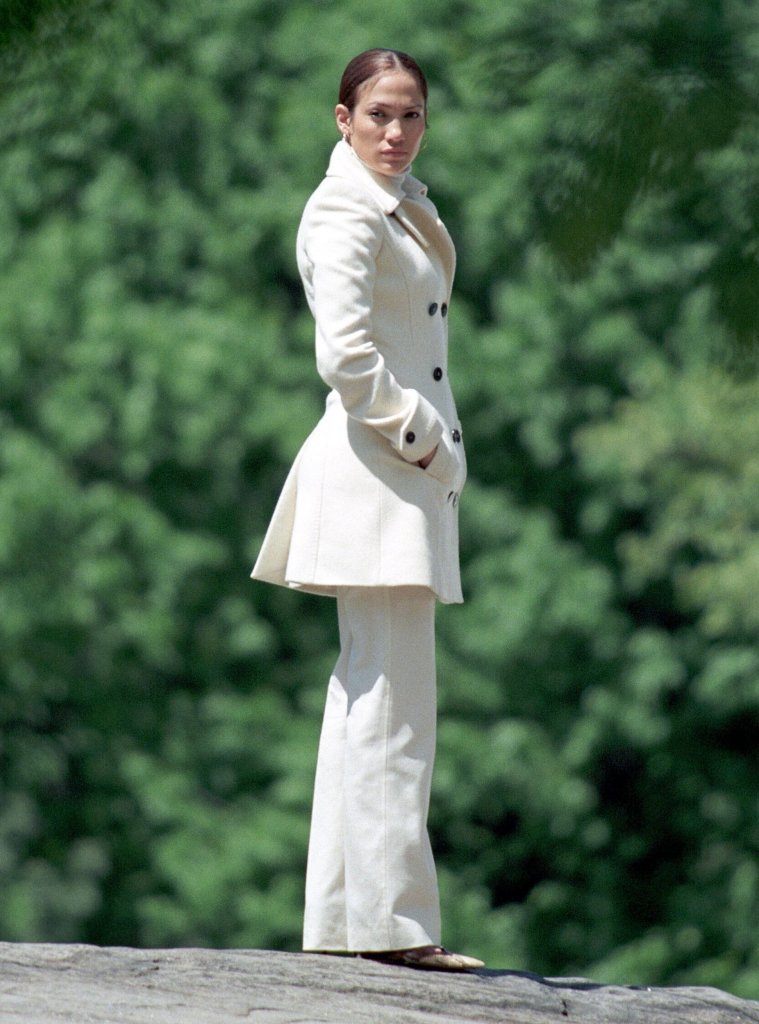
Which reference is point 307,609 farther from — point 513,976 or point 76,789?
point 513,976

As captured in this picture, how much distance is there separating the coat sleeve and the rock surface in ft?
3.47

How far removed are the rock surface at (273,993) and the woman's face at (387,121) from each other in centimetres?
164

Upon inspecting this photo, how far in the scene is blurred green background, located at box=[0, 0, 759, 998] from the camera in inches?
516

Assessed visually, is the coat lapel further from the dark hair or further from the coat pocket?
the coat pocket

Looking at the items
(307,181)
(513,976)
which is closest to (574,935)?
(307,181)

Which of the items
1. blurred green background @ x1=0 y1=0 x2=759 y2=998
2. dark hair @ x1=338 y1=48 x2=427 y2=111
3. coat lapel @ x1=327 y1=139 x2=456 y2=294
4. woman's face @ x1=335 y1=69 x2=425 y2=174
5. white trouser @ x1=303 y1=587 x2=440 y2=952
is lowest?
white trouser @ x1=303 y1=587 x2=440 y2=952

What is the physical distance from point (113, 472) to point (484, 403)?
97.9 inches

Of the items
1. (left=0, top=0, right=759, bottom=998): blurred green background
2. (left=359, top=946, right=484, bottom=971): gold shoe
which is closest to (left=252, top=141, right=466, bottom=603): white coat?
(left=359, top=946, right=484, bottom=971): gold shoe

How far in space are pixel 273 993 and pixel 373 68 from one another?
1840 mm

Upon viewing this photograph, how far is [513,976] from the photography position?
4.64 metres

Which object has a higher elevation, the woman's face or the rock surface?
the woman's face

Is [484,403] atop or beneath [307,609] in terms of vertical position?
atop

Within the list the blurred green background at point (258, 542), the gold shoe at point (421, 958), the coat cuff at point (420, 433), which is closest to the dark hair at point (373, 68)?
the coat cuff at point (420, 433)

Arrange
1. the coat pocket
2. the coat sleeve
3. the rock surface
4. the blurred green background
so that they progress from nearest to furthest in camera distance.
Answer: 1. the rock surface
2. the coat sleeve
3. the coat pocket
4. the blurred green background
